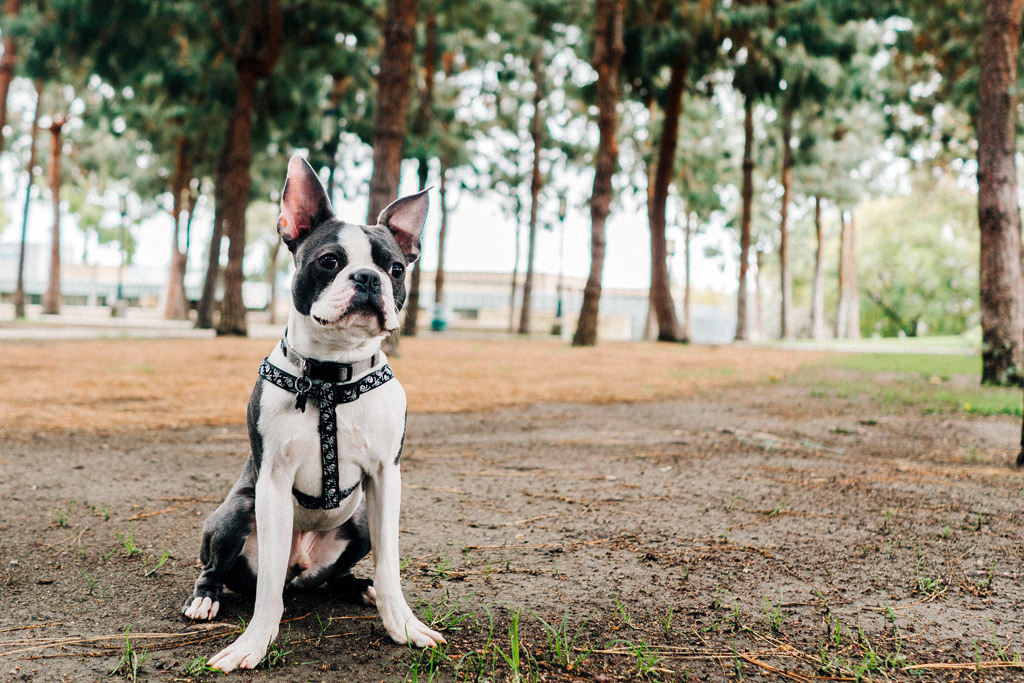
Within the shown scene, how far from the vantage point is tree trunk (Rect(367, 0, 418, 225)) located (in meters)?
12.1

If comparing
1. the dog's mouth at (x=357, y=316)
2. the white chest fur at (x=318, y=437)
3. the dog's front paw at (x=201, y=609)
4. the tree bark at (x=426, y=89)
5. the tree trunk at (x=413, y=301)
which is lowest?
the dog's front paw at (x=201, y=609)

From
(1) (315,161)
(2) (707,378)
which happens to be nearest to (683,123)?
(1) (315,161)

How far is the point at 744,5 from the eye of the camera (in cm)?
2033

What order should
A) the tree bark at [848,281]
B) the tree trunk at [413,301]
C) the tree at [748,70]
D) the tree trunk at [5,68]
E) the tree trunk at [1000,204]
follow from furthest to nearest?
the tree bark at [848,281], the tree trunk at [413,301], the tree at [748,70], the tree trunk at [5,68], the tree trunk at [1000,204]

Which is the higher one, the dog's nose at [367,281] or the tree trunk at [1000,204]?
the tree trunk at [1000,204]

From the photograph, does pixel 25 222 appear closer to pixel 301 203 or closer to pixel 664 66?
pixel 664 66

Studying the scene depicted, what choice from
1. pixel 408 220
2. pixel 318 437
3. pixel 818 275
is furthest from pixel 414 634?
pixel 818 275

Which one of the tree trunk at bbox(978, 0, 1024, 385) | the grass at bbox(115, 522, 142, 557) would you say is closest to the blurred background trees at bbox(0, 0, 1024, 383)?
the tree trunk at bbox(978, 0, 1024, 385)

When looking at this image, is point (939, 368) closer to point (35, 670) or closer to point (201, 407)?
point (201, 407)

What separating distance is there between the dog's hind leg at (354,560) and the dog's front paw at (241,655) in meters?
0.51

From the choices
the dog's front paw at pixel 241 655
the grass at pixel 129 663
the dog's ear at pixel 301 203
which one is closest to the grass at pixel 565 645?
the dog's front paw at pixel 241 655

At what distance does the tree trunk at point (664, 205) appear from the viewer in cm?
2122

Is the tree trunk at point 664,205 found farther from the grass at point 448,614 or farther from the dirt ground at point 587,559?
the grass at point 448,614

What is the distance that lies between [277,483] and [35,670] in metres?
0.86
